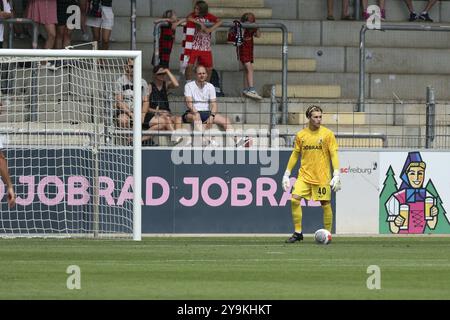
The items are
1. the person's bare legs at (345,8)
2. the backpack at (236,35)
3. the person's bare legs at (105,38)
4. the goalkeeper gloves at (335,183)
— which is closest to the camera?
the goalkeeper gloves at (335,183)

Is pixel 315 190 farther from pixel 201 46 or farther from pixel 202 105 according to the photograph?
pixel 201 46

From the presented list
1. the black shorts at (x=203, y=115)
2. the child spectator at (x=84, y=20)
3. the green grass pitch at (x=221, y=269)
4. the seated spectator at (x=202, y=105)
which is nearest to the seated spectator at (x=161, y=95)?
the black shorts at (x=203, y=115)

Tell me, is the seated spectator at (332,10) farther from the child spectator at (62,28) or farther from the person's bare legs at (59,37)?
the person's bare legs at (59,37)

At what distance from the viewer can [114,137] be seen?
21.9 meters

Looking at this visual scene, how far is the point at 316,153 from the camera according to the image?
1964 cm

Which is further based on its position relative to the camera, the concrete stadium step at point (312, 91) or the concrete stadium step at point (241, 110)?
the concrete stadium step at point (312, 91)

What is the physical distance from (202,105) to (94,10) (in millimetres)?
3497

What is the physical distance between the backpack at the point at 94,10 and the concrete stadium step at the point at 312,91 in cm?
363

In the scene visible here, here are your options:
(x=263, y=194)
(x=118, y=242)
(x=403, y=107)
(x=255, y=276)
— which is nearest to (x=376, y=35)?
(x=403, y=107)

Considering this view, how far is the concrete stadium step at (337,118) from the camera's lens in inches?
966

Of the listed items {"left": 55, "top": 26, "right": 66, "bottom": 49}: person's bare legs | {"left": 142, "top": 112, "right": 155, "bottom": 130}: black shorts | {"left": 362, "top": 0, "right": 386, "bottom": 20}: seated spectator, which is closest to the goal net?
{"left": 142, "top": 112, "right": 155, "bottom": 130}: black shorts

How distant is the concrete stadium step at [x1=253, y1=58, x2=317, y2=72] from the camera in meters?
27.5

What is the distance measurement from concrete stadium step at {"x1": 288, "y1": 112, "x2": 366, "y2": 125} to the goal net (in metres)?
3.91

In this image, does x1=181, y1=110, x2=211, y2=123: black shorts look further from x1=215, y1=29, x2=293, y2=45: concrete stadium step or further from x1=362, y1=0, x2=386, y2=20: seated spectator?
x1=362, y1=0, x2=386, y2=20: seated spectator
